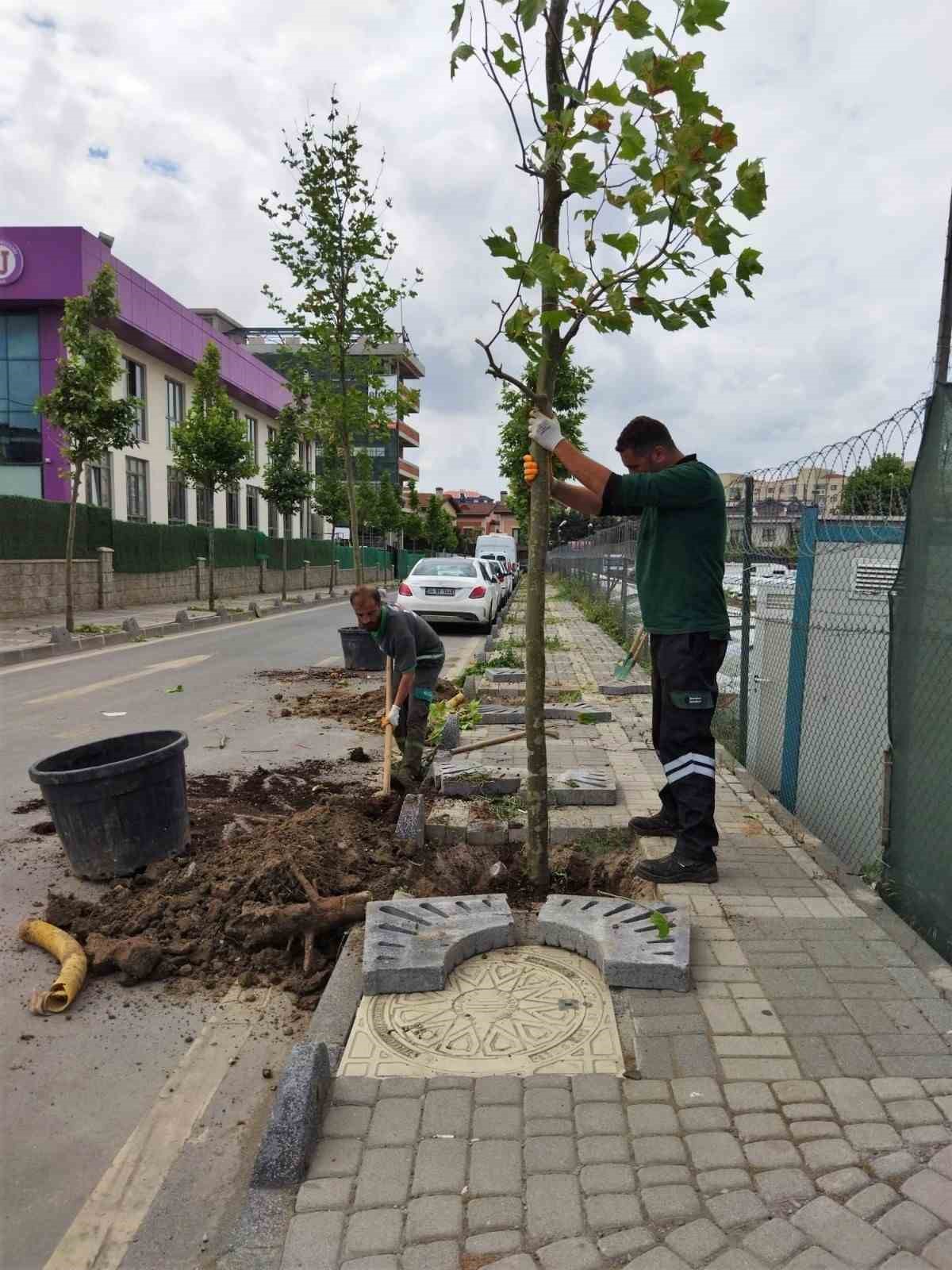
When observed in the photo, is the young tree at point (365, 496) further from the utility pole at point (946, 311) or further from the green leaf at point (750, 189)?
the green leaf at point (750, 189)

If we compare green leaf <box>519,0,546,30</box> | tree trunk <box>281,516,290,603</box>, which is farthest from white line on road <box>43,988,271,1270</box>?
tree trunk <box>281,516,290,603</box>

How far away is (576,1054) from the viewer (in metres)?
2.72

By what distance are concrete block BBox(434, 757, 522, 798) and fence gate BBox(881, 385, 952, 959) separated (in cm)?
214

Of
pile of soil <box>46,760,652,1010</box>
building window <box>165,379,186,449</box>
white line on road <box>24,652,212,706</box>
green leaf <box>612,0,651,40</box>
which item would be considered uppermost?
building window <box>165,379,186,449</box>

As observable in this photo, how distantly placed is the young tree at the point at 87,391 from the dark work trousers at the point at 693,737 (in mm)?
13632

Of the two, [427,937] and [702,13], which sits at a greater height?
[702,13]

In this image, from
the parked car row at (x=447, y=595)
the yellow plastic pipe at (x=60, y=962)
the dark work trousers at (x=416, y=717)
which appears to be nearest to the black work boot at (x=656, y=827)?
the dark work trousers at (x=416, y=717)

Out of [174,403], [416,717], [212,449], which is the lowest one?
[416,717]

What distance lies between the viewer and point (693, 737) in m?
4.01

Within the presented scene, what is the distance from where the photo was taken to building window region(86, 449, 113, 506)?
2552 centimetres

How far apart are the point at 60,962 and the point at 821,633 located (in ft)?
13.1

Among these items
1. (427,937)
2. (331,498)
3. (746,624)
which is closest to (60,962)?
(427,937)

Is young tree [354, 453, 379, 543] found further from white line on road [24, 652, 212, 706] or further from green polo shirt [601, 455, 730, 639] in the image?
green polo shirt [601, 455, 730, 639]

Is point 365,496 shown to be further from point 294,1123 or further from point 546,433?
point 294,1123
